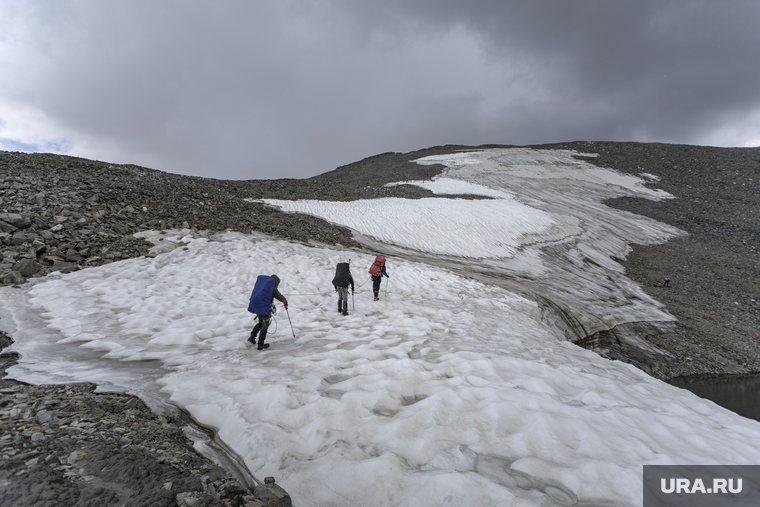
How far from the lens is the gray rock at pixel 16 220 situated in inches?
415

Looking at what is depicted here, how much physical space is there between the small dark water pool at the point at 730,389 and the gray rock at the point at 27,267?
21455 mm

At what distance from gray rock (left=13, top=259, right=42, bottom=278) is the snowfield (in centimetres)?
72

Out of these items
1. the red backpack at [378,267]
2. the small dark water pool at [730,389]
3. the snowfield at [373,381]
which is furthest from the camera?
the red backpack at [378,267]

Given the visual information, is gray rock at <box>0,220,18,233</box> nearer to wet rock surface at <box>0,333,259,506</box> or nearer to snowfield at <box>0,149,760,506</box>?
snowfield at <box>0,149,760,506</box>

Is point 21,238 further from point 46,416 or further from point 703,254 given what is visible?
point 703,254

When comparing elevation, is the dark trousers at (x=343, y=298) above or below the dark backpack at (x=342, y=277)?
below

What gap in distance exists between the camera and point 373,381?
220 inches

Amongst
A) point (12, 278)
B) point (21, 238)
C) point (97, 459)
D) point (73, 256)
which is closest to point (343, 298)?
point (97, 459)

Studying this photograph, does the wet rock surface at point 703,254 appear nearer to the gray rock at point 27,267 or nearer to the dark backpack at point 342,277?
the dark backpack at point 342,277

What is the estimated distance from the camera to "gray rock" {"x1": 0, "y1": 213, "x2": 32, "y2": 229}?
10.5 m

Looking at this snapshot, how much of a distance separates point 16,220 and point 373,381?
13.0m

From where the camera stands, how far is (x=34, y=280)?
9359mm

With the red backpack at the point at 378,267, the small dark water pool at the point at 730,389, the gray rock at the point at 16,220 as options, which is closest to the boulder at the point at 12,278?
the gray rock at the point at 16,220

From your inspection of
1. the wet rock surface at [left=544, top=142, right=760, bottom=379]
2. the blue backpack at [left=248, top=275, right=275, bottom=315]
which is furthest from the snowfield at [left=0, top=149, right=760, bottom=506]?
the wet rock surface at [left=544, top=142, right=760, bottom=379]
